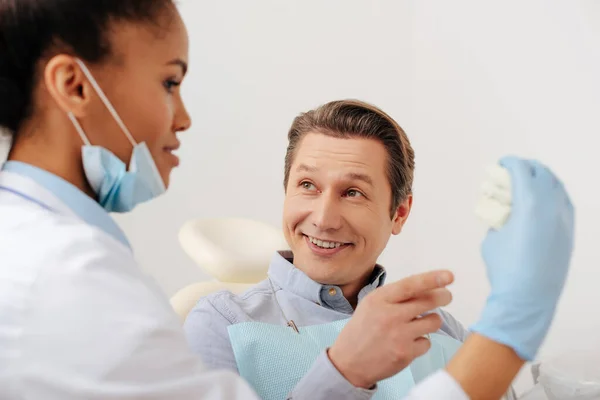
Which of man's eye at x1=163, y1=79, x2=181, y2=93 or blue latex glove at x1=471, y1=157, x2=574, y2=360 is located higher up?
man's eye at x1=163, y1=79, x2=181, y2=93

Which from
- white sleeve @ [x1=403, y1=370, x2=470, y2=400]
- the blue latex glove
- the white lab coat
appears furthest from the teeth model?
the white lab coat

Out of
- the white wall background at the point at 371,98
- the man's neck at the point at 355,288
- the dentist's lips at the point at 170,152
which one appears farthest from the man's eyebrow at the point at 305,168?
the white wall background at the point at 371,98

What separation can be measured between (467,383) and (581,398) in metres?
0.73

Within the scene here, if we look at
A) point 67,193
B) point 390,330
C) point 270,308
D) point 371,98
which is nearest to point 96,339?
point 67,193

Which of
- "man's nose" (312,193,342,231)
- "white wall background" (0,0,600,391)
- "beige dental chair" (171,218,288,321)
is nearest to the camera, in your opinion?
"man's nose" (312,193,342,231)

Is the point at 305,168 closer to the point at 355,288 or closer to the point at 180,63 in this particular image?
the point at 355,288

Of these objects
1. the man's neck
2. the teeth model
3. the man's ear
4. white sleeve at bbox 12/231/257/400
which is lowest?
the man's neck

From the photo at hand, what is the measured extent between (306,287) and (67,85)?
2.40 ft

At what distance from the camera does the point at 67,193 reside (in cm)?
86

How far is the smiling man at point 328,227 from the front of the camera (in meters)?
1.42

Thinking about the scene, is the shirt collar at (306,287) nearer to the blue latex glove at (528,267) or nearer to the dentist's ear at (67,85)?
the blue latex glove at (528,267)

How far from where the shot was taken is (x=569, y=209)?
965mm

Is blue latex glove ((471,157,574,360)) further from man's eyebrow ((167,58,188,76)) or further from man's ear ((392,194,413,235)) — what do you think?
man's ear ((392,194,413,235))

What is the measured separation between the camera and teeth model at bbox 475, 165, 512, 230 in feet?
3.14
